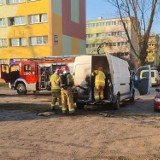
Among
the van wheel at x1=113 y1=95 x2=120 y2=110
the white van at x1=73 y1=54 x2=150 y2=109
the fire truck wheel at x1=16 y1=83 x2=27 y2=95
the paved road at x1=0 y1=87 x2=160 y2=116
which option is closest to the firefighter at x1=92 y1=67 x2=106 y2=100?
the white van at x1=73 y1=54 x2=150 y2=109

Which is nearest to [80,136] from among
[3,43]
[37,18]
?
[37,18]

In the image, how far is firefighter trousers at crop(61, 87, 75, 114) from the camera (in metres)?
12.9

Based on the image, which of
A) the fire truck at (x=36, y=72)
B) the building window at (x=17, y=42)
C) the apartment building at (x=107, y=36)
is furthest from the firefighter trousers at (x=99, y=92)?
the apartment building at (x=107, y=36)

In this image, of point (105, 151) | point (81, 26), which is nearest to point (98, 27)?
point (81, 26)

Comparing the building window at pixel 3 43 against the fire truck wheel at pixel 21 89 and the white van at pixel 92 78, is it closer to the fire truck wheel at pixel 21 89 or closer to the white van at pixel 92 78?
the fire truck wheel at pixel 21 89

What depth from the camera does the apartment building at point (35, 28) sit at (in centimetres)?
4319

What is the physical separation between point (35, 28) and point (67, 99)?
106ft

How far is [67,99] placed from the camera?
42.7 ft

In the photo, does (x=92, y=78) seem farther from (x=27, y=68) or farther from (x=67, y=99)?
(x=27, y=68)

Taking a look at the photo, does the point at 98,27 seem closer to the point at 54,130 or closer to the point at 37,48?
the point at 37,48

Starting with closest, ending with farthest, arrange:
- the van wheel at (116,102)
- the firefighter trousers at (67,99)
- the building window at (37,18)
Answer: the firefighter trousers at (67,99)
the van wheel at (116,102)
the building window at (37,18)

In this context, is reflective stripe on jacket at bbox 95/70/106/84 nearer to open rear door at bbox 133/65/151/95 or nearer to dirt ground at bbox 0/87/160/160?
dirt ground at bbox 0/87/160/160

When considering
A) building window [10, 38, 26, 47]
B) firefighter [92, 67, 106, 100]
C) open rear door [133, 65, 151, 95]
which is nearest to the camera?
firefighter [92, 67, 106, 100]

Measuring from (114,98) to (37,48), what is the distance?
102ft
